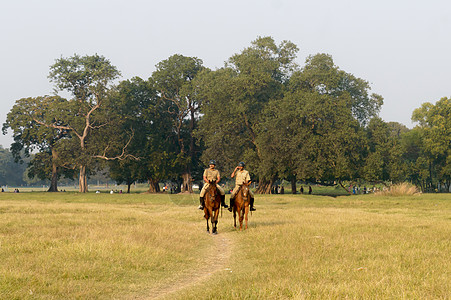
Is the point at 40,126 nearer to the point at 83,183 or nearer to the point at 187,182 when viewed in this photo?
the point at 83,183

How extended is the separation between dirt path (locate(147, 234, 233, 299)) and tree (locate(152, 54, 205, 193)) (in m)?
49.0

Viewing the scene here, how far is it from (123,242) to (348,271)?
22.2ft

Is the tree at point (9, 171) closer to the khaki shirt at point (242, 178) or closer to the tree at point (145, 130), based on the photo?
the tree at point (145, 130)

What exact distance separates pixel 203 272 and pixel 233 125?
46289 mm

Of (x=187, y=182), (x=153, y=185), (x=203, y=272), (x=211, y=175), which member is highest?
(x=211, y=175)

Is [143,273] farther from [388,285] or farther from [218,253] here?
[388,285]

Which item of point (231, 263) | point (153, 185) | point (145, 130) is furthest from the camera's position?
point (153, 185)

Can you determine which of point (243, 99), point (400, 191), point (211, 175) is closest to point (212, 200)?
point (211, 175)

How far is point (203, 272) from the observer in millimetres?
10289

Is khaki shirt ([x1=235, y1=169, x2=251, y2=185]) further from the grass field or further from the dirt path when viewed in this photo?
the dirt path

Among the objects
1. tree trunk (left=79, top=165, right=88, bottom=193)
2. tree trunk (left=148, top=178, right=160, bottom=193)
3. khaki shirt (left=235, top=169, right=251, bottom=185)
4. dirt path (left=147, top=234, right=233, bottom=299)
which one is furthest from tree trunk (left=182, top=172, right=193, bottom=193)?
dirt path (left=147, top=234, right=233, bottom=299)

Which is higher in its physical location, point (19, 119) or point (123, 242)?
point (19, 119)

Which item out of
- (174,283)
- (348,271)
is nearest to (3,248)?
(174,283)

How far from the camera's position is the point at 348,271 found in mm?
9312
